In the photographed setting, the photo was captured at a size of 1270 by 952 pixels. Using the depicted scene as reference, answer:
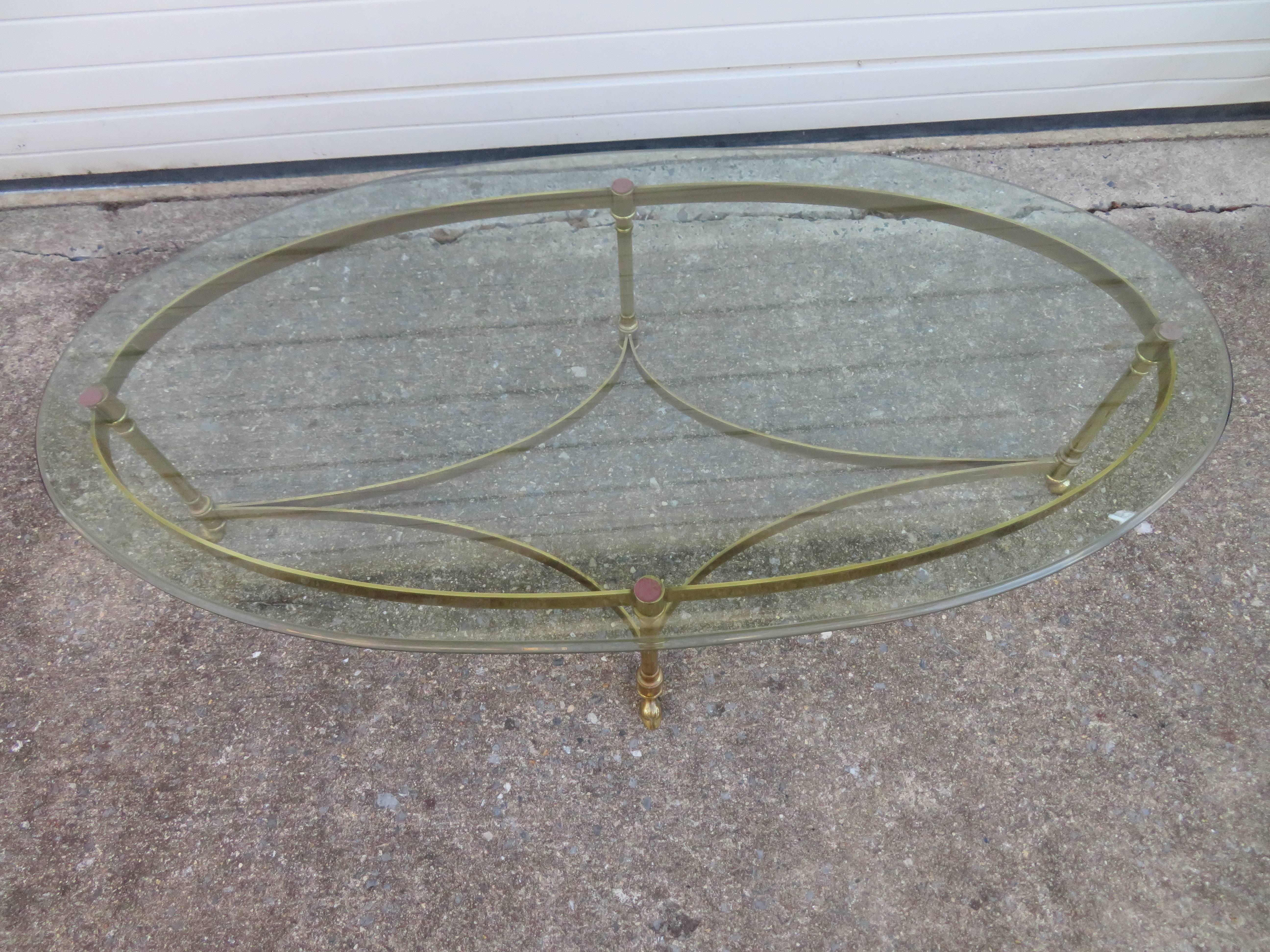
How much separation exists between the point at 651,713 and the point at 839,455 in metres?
0.49

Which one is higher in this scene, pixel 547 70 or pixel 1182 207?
pixel 547 70

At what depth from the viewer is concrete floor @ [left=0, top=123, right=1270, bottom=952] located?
43.6 inches

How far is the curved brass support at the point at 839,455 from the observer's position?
1176mm

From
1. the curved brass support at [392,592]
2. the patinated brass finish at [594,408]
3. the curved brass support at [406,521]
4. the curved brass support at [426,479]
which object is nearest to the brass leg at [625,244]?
the patinated brass finish at [594,408]

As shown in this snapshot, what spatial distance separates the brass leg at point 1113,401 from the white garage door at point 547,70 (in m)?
1.08

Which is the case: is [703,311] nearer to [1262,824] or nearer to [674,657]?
[674,657]

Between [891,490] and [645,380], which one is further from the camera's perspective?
[645,380]

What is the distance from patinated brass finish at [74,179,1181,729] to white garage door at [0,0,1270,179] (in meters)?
0.62

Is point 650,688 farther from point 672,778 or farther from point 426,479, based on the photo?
point 426,479

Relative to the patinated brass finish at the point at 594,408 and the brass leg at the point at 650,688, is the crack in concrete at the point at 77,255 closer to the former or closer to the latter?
the patinated brass finish at the point at 594,408

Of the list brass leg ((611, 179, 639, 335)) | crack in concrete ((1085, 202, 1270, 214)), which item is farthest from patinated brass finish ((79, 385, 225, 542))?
crack in concrete ((1085, 202, 1270, 214))

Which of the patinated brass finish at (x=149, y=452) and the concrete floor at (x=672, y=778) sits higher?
the patinated brass finish at (x=149, y=452)

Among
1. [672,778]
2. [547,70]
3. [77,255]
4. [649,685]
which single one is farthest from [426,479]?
[77,255]

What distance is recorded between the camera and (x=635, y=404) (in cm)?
126
